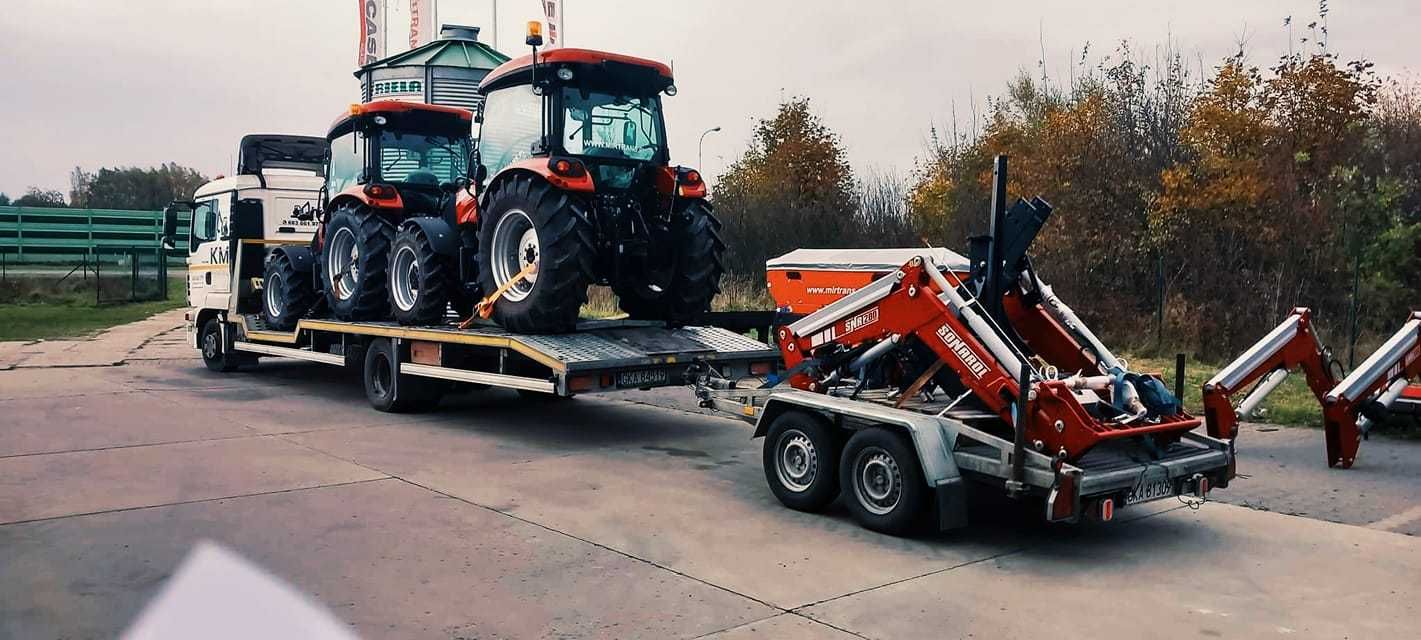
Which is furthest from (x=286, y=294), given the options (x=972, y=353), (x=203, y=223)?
(x=972, y=353)

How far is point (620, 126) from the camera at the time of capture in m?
10.6

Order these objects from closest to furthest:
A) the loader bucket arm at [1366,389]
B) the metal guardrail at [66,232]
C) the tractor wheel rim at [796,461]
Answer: the tractor wheel rim at [796,461] → the loader bucket arm at [1366,389] → the metal guardrail at [66,232]

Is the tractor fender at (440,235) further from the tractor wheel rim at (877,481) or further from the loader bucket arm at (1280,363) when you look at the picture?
the loader bucket arm at (1280,363)

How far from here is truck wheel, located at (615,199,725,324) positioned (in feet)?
34.8

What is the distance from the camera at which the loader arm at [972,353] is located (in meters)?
5.95

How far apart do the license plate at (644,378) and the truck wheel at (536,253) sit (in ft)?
2.75

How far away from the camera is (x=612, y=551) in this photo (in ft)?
20.1

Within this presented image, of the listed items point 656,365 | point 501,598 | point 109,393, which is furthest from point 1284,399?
point 109,393

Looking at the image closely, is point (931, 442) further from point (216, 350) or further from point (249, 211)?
point (216, 350)

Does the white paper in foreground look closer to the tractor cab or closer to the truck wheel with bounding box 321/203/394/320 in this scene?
the truck wheel with bounding box 321/203/394/320

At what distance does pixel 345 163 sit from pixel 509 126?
3526 millimetres

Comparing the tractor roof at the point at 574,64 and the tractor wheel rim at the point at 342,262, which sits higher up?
the tractor roof at the point at 574,64

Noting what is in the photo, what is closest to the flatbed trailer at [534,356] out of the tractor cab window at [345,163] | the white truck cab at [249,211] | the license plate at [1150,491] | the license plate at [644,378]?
the license plate at [644,378]

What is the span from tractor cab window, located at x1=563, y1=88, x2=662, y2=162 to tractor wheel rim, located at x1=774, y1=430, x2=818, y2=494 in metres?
4.21
